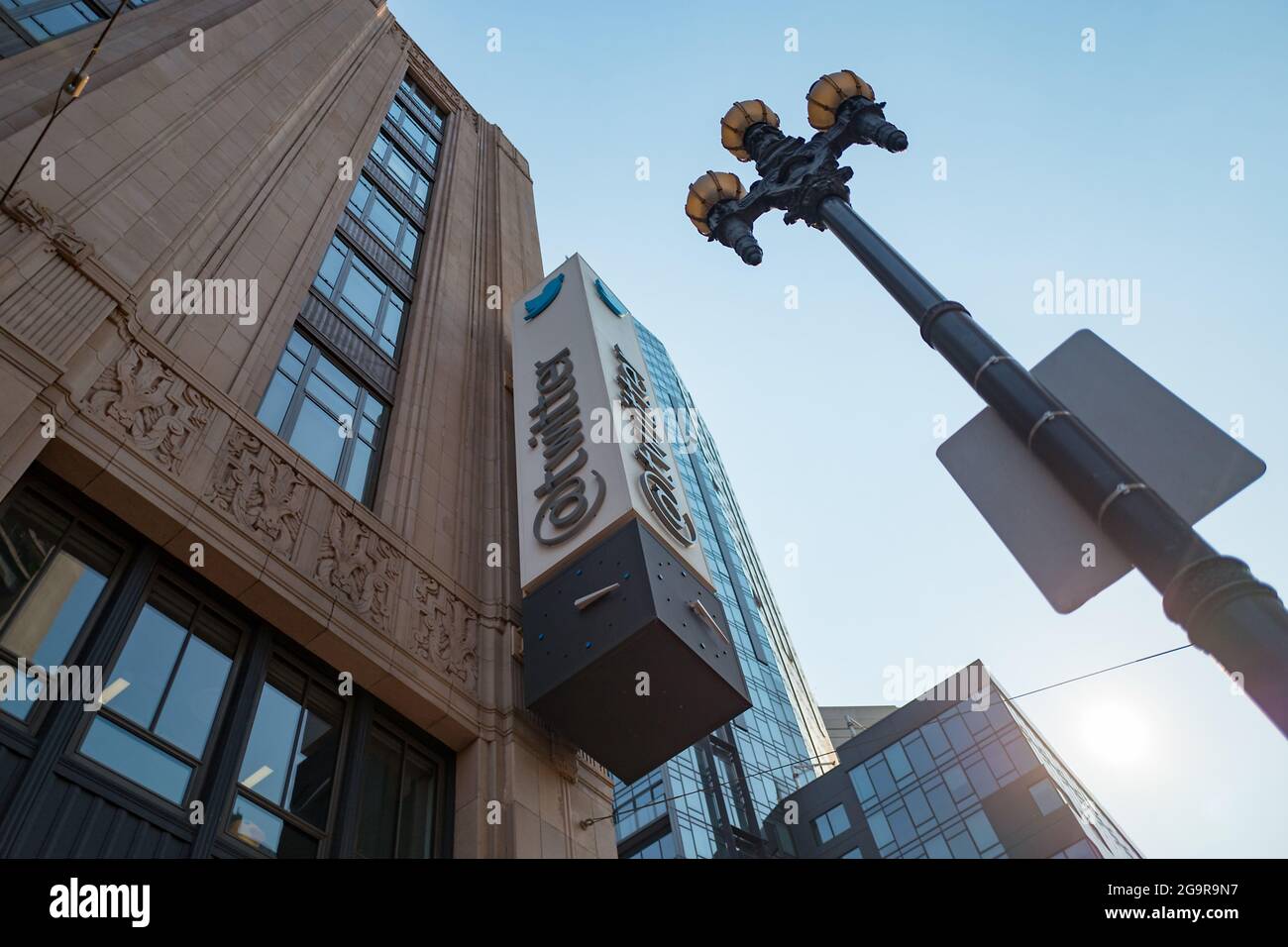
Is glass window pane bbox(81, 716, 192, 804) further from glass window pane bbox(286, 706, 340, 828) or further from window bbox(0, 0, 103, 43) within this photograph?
window bbox(0, 0, 103, 43)

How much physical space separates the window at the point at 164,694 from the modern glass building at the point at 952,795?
38.9 meters

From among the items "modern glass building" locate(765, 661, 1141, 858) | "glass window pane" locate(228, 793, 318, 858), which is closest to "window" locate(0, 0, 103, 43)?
"glass window pane" locate(228, 793, 318, 858)

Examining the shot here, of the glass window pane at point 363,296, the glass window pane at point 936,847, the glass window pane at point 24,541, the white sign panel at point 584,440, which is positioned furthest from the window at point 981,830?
the glass window pane at point 24,541

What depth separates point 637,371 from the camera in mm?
17203

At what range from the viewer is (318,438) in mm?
14125

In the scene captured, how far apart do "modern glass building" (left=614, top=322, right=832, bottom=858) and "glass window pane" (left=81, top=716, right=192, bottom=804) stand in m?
21.7

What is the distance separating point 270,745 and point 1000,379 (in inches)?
322

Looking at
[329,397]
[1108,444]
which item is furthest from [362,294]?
[1108,444]

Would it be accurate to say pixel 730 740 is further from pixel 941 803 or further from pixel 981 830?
pixel 981 830

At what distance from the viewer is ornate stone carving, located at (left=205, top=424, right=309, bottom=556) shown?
10891 mm

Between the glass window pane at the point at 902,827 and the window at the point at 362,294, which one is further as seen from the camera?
the glass window pane at the point at 902,827

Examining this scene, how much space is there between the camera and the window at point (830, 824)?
163ft

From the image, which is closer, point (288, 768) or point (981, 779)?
point (288, 768)

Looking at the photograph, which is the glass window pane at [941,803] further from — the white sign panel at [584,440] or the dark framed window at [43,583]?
the dark framed window at [43,583]
